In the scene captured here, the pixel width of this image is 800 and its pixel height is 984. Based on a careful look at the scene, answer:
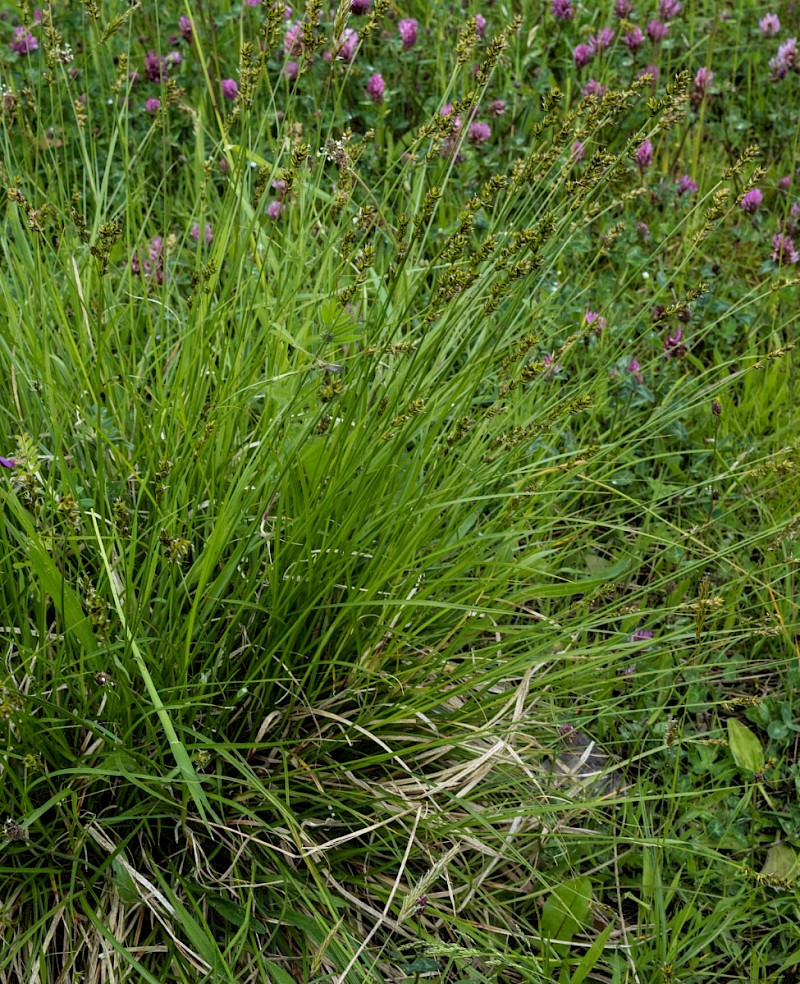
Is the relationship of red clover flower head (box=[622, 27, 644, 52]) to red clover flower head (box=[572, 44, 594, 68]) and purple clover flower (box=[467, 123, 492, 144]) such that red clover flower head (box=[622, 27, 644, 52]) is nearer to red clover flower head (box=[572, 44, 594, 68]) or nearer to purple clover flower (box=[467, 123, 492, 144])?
red clover flower head (box=[572, 44, 594, 68])

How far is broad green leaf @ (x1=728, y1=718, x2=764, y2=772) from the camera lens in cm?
233

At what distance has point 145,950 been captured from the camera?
72.2 inches

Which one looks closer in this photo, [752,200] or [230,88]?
[752,200]

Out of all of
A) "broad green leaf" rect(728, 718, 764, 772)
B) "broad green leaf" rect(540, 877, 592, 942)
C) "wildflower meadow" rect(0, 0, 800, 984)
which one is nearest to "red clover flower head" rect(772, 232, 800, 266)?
"wildflower meadow" rect(0, 0, 800, 984)

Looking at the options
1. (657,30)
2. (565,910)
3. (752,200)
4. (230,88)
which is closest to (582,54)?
(657,30)

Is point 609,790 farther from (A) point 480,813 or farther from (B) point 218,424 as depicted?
(B) point 218,424

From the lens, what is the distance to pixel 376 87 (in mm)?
3670

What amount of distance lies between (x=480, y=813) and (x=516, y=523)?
62cm

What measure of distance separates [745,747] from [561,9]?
2.73m

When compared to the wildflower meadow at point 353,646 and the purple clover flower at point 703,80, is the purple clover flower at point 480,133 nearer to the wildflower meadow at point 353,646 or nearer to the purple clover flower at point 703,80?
the purple clover flower at point 703,80

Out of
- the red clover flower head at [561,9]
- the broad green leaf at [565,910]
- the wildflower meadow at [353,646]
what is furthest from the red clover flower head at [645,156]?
the broad green leaf at [565,910]

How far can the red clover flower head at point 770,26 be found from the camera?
4.11m

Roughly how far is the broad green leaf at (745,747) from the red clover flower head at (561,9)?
2.65m

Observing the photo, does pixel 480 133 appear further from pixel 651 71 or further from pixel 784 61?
pixel 784 61
